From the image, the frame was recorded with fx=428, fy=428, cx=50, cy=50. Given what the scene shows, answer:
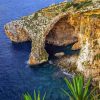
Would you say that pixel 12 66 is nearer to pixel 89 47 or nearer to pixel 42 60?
pixel 42 60

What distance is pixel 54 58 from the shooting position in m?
69.9

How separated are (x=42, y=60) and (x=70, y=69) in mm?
6008

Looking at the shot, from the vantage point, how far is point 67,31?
75500 mm

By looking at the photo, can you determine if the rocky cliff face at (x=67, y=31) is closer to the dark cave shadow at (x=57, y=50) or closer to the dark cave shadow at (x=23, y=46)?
the dark cave shadow at (x=23, y=46)

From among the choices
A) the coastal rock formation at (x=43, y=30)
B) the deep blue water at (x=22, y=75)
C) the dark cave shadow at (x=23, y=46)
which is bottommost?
the deep blue water at (x=22, y=75)

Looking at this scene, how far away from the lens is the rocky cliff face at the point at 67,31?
205 feet

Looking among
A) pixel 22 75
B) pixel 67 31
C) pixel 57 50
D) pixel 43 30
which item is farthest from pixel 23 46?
pixel 22 75

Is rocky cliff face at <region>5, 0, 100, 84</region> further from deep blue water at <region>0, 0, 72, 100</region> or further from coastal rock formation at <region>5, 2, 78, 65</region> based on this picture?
deep blue water at <region>0, 0, 72, 100</region>

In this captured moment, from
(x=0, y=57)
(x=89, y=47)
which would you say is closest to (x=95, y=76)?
(x=89, y=47)

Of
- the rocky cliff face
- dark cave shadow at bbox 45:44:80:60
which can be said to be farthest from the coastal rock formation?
dark cave shadow at bbox 45:44:80:60

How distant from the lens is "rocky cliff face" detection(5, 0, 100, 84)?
205ft

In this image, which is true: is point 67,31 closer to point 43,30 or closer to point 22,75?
point 43,30

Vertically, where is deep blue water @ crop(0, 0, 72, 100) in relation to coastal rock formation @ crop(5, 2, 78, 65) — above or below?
below

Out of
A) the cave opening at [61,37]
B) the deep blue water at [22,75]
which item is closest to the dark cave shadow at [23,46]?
the deep blue water at [22,75]
